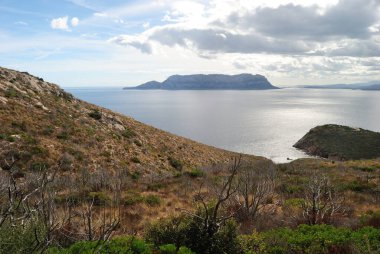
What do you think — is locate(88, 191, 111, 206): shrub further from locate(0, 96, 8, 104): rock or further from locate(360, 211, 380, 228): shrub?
locate(0, 96, 8, 104): rock

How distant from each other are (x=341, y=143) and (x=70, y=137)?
70.6m

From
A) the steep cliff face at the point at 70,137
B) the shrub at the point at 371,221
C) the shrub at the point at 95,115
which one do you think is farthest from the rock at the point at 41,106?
the shrub at the point at 371,221

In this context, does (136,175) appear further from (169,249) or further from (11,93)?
(169,249)

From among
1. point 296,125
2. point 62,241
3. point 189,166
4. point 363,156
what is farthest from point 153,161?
point 296,125

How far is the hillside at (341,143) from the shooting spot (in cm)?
7594

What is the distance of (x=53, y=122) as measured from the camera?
1351 inches

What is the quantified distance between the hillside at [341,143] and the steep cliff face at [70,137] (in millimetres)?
42094

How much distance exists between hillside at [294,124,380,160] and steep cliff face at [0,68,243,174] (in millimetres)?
42094

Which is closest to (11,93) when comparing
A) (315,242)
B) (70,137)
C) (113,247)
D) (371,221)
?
(70,137)

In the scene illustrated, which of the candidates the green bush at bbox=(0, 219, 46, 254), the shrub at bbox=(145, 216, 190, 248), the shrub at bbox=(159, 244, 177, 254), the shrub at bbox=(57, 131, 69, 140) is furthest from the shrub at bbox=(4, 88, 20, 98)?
the green bush at bbox=(0, 219, 46, 254)

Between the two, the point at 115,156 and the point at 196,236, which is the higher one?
the point at 196,236

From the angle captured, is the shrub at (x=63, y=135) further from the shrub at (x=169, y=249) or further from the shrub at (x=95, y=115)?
the shrub at (x=169, y=249)

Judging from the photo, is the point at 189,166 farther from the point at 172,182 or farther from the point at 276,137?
the point at 276,137

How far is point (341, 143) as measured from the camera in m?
83.5
